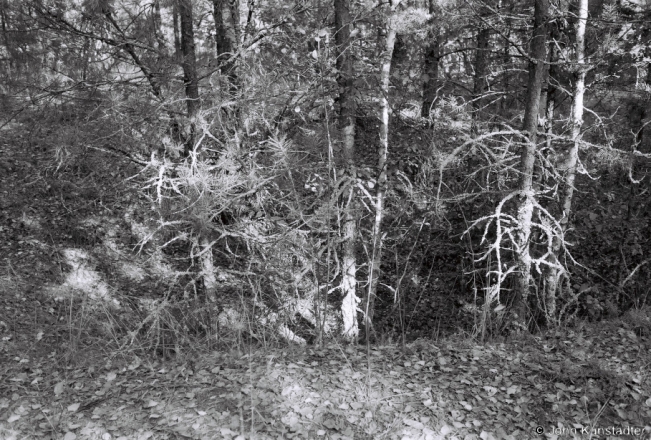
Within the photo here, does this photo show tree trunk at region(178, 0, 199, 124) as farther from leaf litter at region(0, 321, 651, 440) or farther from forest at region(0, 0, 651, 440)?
leaf litter at region(0, 321, 651, 440)

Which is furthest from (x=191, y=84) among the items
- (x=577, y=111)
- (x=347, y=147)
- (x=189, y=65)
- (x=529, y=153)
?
(x=577, y=111)

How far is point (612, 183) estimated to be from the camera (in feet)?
32.8

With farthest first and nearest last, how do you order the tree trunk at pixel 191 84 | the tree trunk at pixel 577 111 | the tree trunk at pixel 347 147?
the tree trunk at pixel 191 84 < the tree trunk at pixel 347 147 < the tree trunk at pixel 577 111

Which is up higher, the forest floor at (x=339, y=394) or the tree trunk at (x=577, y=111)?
the tree trunk at (x=577, y=111)

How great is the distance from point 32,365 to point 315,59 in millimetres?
4822

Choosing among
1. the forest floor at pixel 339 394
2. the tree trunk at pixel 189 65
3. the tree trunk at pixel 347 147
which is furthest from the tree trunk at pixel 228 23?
the forest floor at pixel 339 394

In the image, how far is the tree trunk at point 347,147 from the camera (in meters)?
6.53

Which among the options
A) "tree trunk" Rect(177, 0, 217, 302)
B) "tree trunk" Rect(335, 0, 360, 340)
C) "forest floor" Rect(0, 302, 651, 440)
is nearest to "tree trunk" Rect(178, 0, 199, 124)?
"tree trunk" Rect(177, 0, 217, 302)

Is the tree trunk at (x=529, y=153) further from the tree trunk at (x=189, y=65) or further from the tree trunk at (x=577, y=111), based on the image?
the tree trunk at (x=189, y=65)

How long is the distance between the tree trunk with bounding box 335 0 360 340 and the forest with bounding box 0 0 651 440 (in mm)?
35

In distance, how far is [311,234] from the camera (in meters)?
6.90

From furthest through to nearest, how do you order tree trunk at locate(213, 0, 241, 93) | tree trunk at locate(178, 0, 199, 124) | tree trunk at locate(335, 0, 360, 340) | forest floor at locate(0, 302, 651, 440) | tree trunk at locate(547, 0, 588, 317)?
tree trunk at locate(213, 0, 241, 93), tree trunk at locate(178, 0, 199, 124), tree trunk at locate(335, 0, 360, 340), tree trunk at locate(547, 0, 588, 317), forest floor at locate(0, 302, 651, 440)

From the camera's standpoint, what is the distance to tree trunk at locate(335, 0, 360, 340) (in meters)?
6.53

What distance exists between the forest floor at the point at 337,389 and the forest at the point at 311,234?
3cm
